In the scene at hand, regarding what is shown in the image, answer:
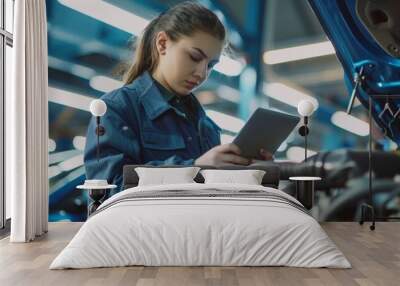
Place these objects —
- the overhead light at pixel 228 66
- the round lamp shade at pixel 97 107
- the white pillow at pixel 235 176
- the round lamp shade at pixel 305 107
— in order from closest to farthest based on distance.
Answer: the white pillow at pixel 235 176 → the round lamp shade at pixel 97 107 → the round lamp shade at pixel 305 107 → the overhead light at pixel 228 66

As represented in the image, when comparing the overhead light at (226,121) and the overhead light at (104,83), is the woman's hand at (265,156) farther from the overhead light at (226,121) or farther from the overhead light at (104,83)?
the overhead light at (104,83)

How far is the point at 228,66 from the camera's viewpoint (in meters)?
7.06

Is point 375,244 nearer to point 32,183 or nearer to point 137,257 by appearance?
point 137,257

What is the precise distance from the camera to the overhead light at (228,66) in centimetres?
706

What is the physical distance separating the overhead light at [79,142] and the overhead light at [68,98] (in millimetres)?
351

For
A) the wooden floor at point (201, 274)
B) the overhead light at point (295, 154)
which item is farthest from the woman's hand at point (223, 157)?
the wooden floor at point (201, 274)

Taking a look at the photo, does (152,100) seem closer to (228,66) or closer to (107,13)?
(228,66)

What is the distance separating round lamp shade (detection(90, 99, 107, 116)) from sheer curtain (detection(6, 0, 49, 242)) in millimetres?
579

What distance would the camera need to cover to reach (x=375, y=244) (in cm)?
546

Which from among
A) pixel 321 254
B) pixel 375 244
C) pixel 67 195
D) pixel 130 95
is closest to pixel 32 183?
pixel 67 195

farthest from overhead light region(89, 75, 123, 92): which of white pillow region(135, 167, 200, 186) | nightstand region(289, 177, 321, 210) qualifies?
nightstand region(289, 177, 321, 210)

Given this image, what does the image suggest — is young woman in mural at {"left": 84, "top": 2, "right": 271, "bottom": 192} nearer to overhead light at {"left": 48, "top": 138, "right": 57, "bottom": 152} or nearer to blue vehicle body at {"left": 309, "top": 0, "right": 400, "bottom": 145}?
overhead light at {"left": 48, "top": 138, "right": 57, "bottom": 152}

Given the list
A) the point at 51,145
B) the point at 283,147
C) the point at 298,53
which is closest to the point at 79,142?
the point at 51,145

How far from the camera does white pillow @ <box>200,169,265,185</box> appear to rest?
625 centimetres
